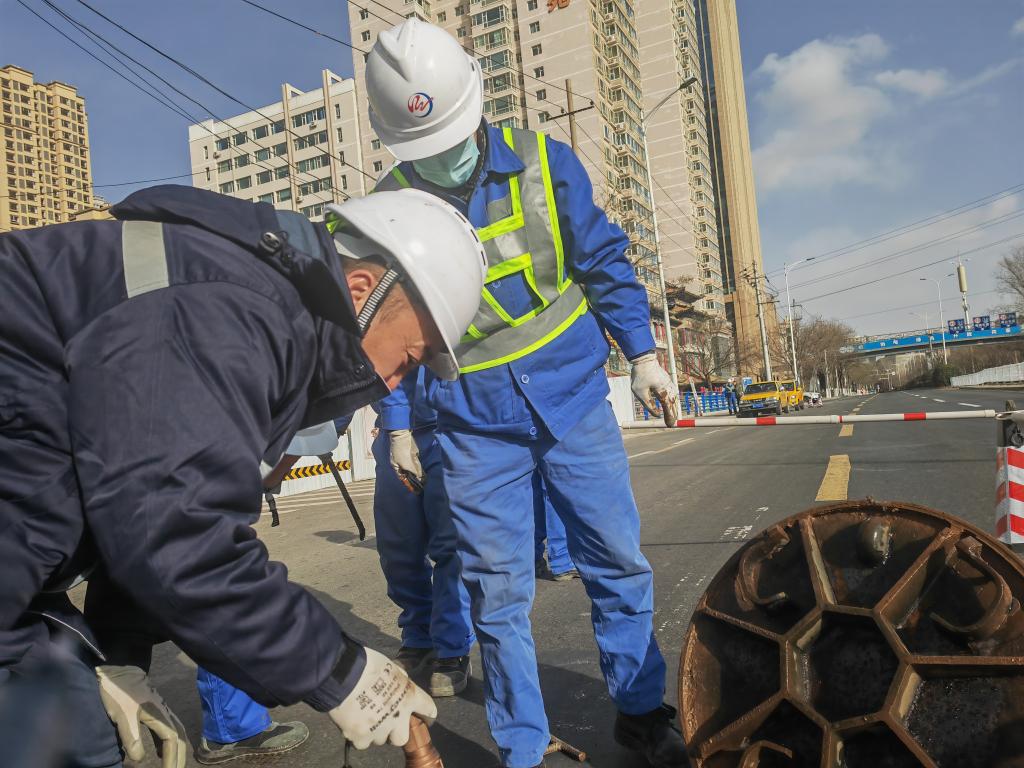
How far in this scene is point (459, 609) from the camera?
3219 millimetres

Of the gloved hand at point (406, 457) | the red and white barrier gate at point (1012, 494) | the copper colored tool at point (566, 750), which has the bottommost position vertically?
the copper colored tool at point (566, 750)

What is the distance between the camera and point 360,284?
1.37 metres

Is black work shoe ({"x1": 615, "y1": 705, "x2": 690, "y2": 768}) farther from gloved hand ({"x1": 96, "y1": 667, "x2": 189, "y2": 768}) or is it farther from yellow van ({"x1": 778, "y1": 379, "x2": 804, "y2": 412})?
yellow van ({"x1": 778, "y1": 379, "x2": 804, "y2": 412})

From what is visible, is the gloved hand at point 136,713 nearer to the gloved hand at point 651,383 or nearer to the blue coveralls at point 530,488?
the blue coveralls at point 530,488

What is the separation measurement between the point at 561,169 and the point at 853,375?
157123 mm

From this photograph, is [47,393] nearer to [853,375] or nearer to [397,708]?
[397,708]

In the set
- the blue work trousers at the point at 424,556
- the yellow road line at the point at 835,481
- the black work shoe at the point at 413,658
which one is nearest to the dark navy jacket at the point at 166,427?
the blue work trousers at the point at 424,556

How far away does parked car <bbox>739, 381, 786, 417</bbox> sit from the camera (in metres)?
37.7

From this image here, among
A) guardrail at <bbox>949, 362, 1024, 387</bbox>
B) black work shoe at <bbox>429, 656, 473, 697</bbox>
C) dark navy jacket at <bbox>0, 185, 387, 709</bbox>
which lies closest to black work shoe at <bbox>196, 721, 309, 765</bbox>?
black work shoe at <bbox>429, 656, 473, 697</bbox>

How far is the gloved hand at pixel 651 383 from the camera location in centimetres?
266

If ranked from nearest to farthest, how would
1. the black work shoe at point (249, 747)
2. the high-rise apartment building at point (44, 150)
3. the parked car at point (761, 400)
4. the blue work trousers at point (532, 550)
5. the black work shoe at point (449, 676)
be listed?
the blue work trousers at point (532, 550)
the black work shoe at point (249, 747)
the black work shoe at point (449, 676)
the parked car at point (761, 400)
the high-rise apartment building at point (44, 150)

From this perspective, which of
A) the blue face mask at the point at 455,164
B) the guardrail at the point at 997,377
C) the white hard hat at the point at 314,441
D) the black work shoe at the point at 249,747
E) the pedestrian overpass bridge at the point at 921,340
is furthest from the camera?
the pedestrian overpass bridge at the point at 921,340

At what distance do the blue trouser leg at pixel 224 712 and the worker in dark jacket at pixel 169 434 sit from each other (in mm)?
1362

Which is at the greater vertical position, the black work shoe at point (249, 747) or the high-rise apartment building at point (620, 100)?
the high-rise apartment building at point (620, 100)
